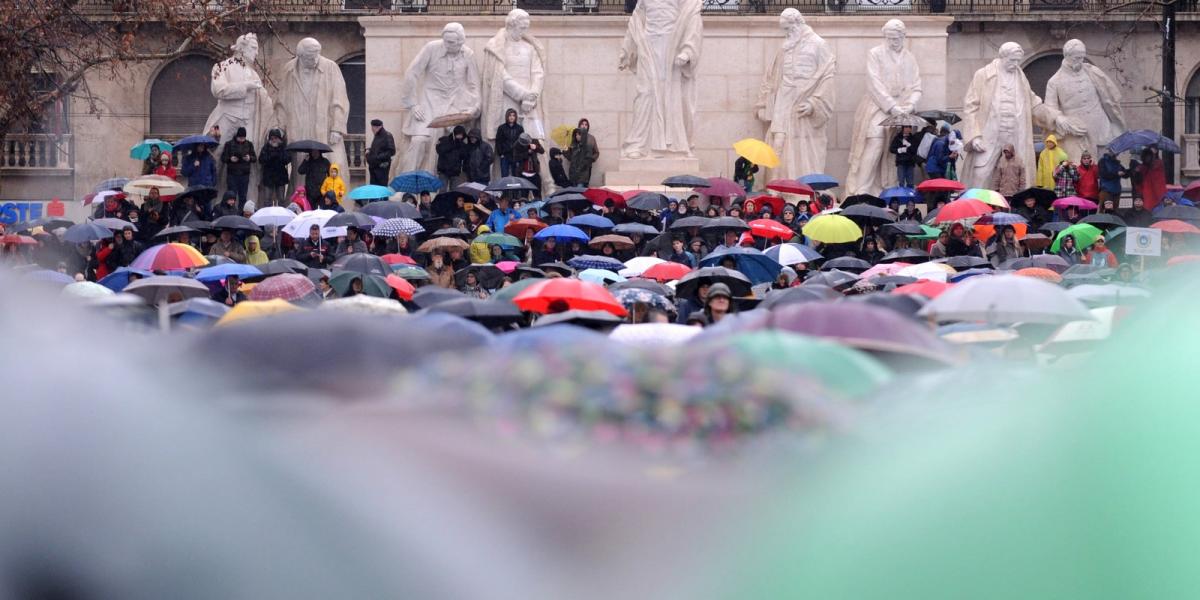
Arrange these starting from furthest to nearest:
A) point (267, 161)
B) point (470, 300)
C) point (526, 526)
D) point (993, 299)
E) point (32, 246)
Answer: point (267, 161) → point (32, 246) → point (470, 300) → point (993, 299) → point (526, 526)

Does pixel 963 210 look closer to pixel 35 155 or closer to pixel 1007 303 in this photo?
pixel 1007 303

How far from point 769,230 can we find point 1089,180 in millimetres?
6206

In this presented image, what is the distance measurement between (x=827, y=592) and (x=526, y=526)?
700mm

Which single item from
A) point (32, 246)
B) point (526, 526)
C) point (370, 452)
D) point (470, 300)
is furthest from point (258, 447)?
point (32, 246)

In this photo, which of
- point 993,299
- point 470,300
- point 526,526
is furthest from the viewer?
point 470,300

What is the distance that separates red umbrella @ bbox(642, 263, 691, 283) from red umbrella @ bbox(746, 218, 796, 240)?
332 centimetres

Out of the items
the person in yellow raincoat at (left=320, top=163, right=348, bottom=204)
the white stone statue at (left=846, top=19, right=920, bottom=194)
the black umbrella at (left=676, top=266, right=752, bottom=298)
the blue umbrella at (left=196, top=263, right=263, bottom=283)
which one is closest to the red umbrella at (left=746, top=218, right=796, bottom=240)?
the black umbrella at (left=676, top=266, right=752, bottom=298)

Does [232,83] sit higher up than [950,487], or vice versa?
[232,83]

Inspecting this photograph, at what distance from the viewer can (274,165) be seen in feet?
89.4

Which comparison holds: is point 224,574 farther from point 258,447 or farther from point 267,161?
point 267,161

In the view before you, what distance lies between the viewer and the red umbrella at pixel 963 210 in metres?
22.7

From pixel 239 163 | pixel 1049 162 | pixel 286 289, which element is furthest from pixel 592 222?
pixel 1049 162

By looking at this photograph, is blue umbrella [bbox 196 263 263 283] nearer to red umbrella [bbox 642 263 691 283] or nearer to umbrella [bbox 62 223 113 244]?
red umbrella [bbox 642 263 691 283]

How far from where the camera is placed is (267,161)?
27234 mm
